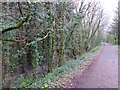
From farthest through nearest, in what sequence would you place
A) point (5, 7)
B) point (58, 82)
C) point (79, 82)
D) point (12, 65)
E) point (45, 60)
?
point (45, 60) → point (12, 65) → point (5, 7) → point (79, 82) → point (58, 82)

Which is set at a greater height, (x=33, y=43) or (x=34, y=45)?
(x=33, y=43)

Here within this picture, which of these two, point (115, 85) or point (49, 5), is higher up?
point (49, 5)

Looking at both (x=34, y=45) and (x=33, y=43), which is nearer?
(x=33, y=43)

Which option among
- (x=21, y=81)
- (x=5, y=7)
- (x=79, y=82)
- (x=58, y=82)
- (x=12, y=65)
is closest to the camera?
(x=58, y=82)

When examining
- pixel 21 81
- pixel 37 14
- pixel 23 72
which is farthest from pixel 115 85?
pixel 23 72

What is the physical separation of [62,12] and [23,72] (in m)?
4.93

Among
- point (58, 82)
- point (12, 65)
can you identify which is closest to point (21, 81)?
point (12, 65)

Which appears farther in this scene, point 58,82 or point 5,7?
point 5,7

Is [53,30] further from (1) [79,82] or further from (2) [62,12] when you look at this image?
(1) [79,82]

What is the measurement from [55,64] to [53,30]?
284 centimetres

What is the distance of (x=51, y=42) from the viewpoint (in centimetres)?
1488

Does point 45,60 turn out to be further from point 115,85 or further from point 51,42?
point 115,85

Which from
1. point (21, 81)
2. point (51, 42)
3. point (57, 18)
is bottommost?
point (21, 81)

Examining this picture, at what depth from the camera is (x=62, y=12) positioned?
15.8m
